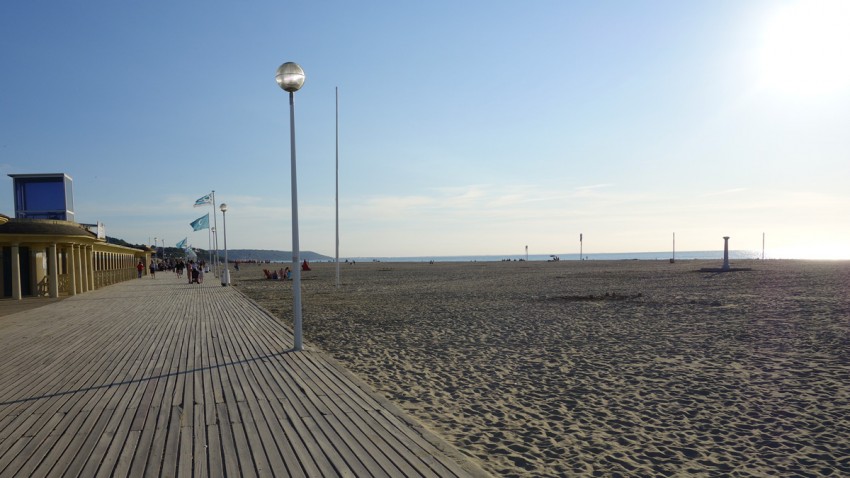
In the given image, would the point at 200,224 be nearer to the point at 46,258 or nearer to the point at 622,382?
the point at 46,258

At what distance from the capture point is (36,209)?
3662cm

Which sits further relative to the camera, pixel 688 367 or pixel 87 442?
pixel 688 367

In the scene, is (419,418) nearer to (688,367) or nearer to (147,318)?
(688,367)

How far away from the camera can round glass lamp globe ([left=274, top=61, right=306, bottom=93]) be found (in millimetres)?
9148

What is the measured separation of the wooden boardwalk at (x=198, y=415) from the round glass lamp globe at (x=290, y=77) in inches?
177

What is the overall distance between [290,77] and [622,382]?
279 inches

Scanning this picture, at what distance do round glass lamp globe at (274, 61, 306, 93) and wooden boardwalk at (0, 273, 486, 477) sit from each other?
4.51m

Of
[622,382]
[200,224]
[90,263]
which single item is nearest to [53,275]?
[90,263]

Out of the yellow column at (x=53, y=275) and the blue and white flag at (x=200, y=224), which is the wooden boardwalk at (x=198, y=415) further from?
the blue and white flag at (x=200, y=224)

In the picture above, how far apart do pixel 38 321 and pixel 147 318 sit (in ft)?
8.61

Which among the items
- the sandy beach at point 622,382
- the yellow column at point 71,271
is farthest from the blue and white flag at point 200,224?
the sandy beach at point 622,382

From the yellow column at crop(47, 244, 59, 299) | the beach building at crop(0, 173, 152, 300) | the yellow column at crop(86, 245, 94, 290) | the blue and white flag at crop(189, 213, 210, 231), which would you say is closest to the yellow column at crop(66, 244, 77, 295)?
the beach building at crop(0, 173, 152, 300)

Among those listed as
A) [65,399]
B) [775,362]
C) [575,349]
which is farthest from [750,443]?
[65,399]

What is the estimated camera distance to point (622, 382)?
7086mm
